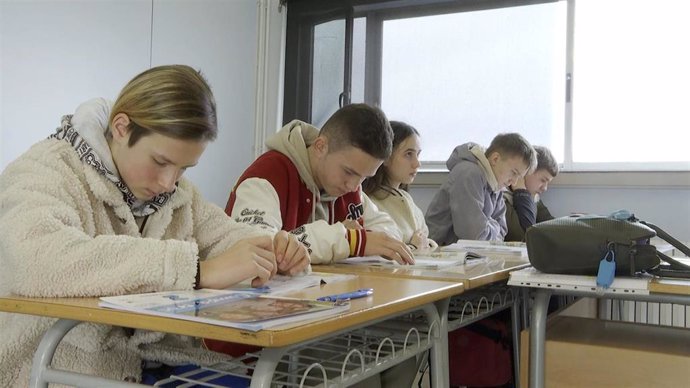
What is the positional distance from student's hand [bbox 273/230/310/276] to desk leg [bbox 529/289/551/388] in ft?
1.90

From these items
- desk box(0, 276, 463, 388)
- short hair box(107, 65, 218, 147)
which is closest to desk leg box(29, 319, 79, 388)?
desk box(0, 276, 463, 388)

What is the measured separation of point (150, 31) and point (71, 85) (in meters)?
0.69

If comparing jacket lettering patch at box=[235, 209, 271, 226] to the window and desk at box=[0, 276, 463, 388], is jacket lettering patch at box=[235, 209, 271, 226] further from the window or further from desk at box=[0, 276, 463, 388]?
the window

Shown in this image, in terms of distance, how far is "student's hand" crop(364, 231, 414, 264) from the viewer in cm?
171

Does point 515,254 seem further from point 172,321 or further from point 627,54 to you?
point 627,54

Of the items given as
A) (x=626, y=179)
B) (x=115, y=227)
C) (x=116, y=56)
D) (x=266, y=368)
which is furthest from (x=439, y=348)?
(x=626, y=179)

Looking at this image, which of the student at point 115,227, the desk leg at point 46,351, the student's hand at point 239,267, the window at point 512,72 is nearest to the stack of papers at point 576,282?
the student at point 115,227

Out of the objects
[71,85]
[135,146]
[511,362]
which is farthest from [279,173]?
[71,85]

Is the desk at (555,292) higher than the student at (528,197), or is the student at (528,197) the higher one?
the student at (528,197)

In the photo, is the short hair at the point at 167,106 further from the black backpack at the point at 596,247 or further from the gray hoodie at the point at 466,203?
the gray hoodie at the point at 466,203

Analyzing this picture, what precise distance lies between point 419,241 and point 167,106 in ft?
4.60

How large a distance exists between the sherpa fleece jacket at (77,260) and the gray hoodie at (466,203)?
77.7 inches

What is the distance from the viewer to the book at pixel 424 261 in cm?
166

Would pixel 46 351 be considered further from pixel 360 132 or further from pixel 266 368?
pixel 360 132
